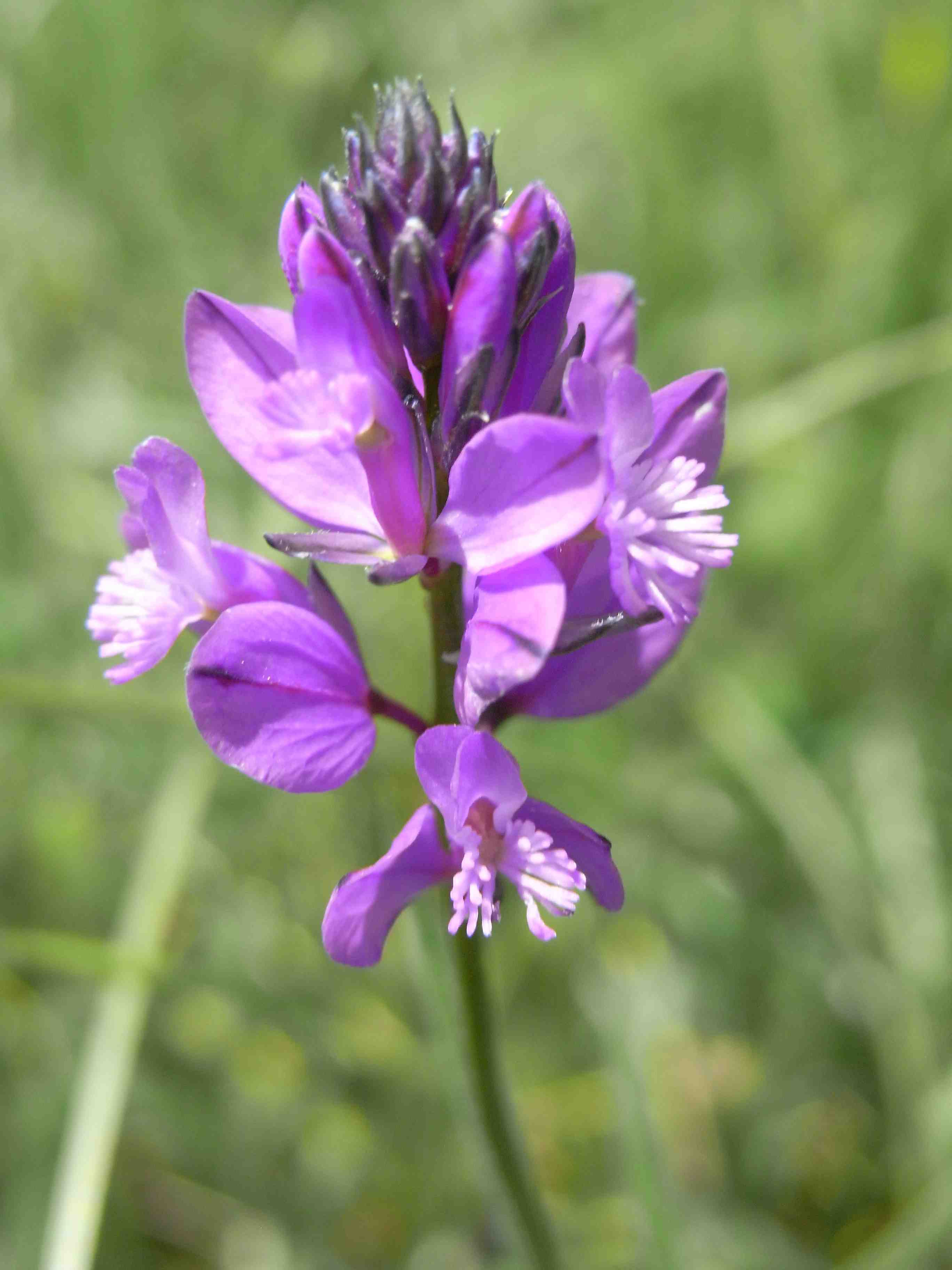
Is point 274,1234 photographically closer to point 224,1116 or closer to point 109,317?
point 224,1116

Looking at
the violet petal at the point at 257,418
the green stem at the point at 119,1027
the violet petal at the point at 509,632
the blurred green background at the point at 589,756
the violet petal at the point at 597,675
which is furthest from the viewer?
the blurred green background at the point at 589,756

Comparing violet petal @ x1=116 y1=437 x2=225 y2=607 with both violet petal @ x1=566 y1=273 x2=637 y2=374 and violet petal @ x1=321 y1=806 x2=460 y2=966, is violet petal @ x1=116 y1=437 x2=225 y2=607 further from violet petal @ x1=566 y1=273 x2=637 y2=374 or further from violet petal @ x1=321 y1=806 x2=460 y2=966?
violet petal @ x1=566 y1=273 x2=637 y2=374

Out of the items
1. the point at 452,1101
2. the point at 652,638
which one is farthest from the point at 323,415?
the point at 452,1101

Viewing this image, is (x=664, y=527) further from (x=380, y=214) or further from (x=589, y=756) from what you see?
(x=589, y=756)

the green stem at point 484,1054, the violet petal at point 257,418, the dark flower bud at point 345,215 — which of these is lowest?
the green stem at point 484,1054

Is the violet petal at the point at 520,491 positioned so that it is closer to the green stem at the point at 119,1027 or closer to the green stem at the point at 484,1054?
the green stem at the point at 484,1054

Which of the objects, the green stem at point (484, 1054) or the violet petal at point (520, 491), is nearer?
the violet petal at point (520, 491)

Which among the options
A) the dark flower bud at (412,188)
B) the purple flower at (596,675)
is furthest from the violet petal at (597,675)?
the dark flower bud at (412,188)
